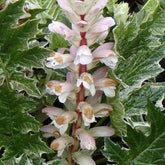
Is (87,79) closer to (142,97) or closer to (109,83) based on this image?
(109,83)

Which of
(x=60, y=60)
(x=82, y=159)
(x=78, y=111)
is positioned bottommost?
(x=82, y=159)

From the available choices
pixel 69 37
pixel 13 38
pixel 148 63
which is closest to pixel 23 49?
pixel 13 38

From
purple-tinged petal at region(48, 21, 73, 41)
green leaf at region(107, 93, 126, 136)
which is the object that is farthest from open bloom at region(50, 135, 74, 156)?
purple-tinged petal at region(48, 21, 73, 41)

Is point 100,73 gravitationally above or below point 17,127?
above

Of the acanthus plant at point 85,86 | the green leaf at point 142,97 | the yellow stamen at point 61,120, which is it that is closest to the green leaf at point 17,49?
the acanthus plant at point 85,86

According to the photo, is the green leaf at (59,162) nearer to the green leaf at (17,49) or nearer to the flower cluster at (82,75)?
the flower cluster at (82,75)

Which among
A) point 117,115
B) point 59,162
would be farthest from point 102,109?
point 59,162

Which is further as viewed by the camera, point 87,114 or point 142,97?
point 142,97
